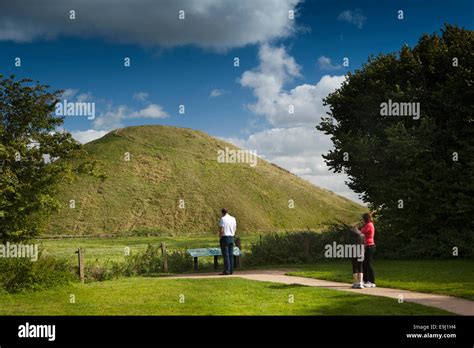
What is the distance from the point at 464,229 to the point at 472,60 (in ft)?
28.8

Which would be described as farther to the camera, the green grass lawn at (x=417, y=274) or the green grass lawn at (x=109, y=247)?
the green grass lawn at (x=109, y=247)

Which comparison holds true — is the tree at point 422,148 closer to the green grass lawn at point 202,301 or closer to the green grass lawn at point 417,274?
the green grass lawn at point 417,274

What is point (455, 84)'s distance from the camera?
979 inches

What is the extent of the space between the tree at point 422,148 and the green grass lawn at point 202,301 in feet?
36.7

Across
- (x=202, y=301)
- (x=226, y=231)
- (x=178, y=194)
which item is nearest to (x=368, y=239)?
(x=202, y=301)

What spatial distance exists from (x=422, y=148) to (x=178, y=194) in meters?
58.6

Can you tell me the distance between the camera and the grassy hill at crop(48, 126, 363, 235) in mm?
70188

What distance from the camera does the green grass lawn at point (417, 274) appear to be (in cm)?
1509

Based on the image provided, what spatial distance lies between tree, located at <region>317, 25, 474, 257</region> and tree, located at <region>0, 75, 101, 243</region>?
14.8 metres

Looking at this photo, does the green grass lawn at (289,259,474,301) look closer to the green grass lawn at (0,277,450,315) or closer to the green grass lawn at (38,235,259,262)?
the green grass lawn at (0,277,450,315)

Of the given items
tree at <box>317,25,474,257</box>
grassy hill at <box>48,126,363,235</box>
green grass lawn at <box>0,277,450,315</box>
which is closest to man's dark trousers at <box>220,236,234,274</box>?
green grass lawn at <box>0,277,450,315</box>

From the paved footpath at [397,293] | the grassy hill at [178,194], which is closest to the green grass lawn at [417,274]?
the paved footpath at [397,293]
